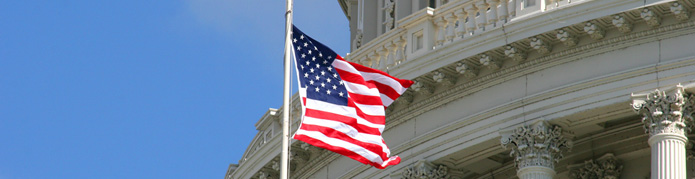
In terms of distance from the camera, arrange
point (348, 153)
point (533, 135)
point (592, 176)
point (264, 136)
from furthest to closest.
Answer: point (264, 136), point (592, 176), point (533, 135), point (348, 153)

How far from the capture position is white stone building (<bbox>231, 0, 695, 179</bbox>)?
36.5 meters

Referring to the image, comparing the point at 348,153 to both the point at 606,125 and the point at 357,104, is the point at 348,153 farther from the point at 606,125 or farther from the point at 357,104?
the point at 606,125

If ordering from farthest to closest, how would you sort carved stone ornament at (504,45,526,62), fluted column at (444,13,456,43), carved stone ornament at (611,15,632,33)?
fluted column at (444,13,456,43)
carved stone ornament at (504,45,526,62)
carved stone ornament at (611,15,632,33)

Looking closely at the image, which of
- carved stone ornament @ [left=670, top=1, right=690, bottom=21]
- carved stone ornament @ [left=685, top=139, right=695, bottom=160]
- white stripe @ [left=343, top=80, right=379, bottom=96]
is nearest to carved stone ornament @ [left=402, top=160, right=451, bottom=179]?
A: white stripe @ [left=343, top=80, right=379, bottom=96]

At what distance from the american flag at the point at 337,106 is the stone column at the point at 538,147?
2699 mm

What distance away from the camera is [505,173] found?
41.1 meters

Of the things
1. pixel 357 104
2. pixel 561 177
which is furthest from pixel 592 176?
pixel 357 104

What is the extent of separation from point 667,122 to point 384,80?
5033 mm

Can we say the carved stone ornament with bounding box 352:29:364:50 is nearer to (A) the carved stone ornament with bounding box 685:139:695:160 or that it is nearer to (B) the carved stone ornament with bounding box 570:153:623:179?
(B) the carved stone ornament with bounding box 570:153:623:179

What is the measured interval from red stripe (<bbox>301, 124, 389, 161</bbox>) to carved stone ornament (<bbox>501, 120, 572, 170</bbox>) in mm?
3050

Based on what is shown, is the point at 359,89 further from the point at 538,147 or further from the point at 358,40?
the point at 358,40

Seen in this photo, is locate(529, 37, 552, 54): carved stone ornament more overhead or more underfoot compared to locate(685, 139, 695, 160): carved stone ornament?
more overhead

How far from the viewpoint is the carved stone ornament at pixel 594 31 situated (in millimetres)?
37125

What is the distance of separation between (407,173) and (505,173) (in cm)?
223
